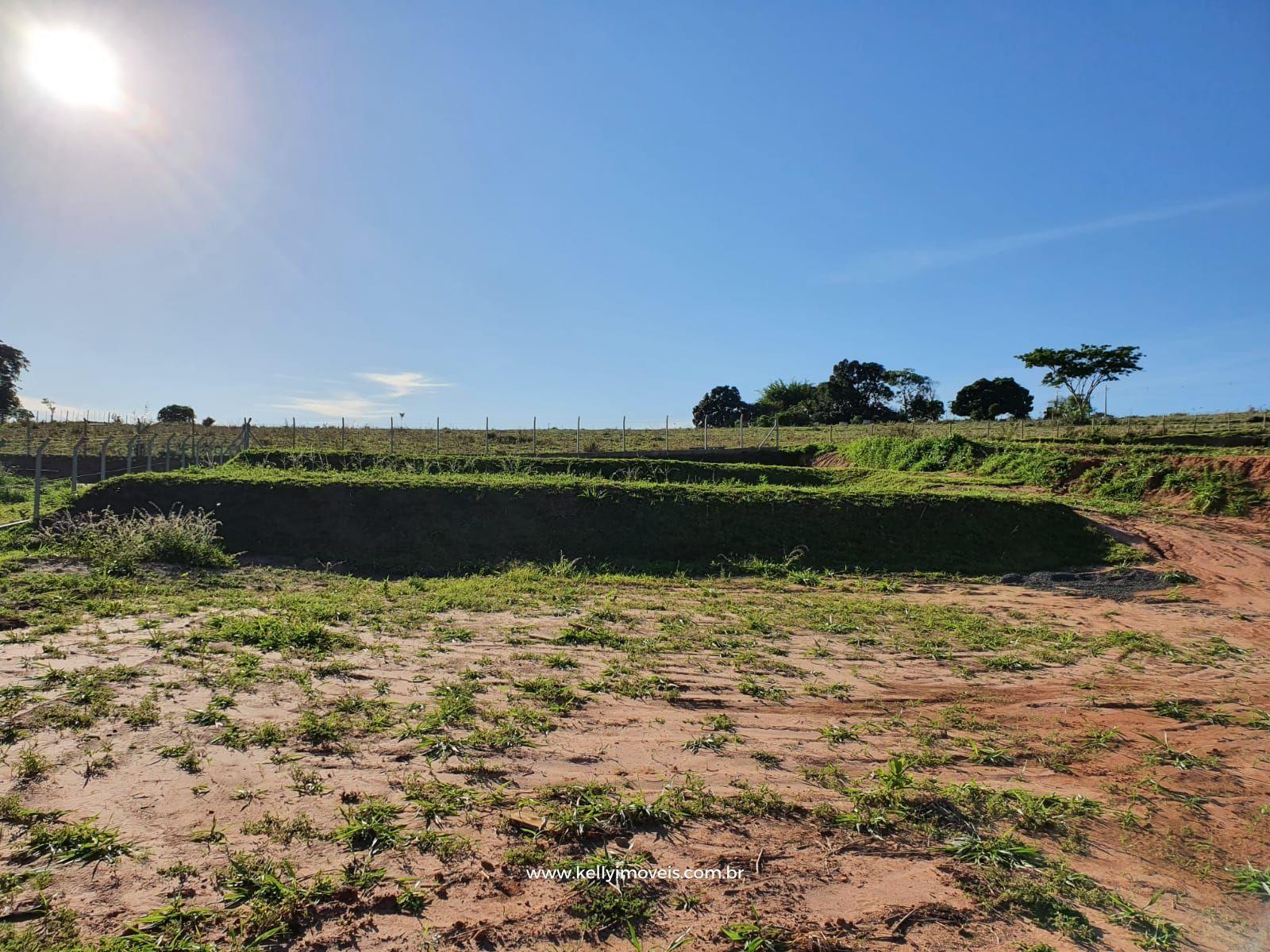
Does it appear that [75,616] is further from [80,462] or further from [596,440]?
[596,440]

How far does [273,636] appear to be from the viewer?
6.32 metres

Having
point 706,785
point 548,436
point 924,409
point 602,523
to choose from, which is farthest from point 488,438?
point 924,409

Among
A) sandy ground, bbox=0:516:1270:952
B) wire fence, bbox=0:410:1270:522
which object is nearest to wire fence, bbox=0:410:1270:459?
wire fence, bbox=0:410:1270:522

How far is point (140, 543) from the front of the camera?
10125 mm

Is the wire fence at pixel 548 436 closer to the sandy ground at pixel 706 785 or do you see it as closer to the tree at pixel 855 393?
the tree at pixel 855 393

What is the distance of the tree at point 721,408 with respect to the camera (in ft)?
193

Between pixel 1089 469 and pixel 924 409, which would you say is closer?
pixel 1089 469

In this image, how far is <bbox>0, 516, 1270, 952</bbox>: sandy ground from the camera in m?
2.86

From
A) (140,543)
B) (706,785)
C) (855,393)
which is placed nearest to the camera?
(706,785)

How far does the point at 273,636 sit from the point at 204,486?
8535 mm

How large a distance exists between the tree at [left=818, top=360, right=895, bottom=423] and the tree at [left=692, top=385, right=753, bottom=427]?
706cm

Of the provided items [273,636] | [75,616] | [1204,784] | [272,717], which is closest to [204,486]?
[75,616]

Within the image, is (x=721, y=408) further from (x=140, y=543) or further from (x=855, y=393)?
(x=140, y=543)

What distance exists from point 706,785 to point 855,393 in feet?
178
